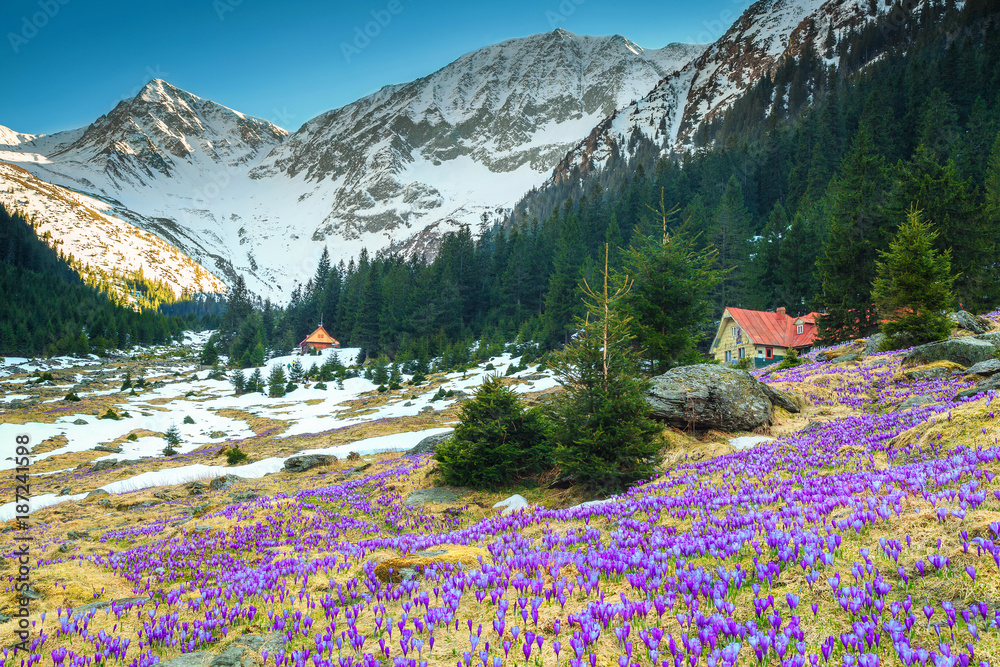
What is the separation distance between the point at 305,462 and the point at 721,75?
19657 cm

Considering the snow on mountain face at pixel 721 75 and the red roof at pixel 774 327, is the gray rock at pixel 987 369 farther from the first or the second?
the snow on mountain face at pixel 721 75

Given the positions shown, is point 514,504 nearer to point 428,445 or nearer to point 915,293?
point 428,445

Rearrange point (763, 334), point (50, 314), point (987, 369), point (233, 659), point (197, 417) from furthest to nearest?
point (50, 314) < point (763, 334) < point (197, 417) < point (987, 369) < point (233, 659)

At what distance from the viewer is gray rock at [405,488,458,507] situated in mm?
10741

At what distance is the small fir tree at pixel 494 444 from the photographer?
37.1ft

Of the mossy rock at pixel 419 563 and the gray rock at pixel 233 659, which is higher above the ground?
the gray rock at pixel 233 659

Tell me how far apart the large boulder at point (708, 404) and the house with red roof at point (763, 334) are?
125 ft

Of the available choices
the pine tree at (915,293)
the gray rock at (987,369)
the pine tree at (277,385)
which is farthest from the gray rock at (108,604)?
→ the pine tree at (277,385)

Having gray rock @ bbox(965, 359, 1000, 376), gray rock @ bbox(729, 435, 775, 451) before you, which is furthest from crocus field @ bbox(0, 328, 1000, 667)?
gray rock @ bbox(965, 359, 1000, 376)

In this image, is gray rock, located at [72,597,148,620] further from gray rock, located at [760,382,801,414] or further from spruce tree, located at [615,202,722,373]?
spruce tree, located at [615,202,722,373]

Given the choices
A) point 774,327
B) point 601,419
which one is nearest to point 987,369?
point 601,419

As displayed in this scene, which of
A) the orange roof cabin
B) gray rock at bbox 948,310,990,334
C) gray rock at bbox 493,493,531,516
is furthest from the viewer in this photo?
the orange roof cabin

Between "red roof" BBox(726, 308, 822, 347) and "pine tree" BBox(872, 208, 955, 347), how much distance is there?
3016 centimetres

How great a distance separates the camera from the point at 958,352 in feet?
48.3
